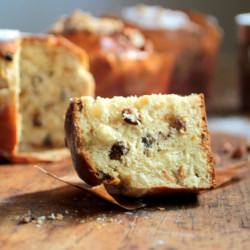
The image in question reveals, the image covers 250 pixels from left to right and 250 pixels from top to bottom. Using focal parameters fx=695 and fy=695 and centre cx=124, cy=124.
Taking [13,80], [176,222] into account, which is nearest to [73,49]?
[13,80]

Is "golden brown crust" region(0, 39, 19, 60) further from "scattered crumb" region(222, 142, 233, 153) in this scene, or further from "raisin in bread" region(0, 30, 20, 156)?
"scattered crumb" region(222, 142, 233, 153)

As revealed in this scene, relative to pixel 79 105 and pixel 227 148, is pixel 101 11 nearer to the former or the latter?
pixel 227 148

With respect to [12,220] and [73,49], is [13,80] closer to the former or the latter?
[73,49]

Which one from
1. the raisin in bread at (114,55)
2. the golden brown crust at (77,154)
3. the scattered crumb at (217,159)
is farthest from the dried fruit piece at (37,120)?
the golden brown crust at (77,154)

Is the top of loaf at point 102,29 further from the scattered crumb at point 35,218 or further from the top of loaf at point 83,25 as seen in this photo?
the scattered crumb at point 35,218

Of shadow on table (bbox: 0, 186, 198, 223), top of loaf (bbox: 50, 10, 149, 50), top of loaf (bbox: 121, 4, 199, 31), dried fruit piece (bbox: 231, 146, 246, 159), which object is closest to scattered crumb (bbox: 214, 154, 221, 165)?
dried fruit piece (bbox: 231, 146, 246, 159)

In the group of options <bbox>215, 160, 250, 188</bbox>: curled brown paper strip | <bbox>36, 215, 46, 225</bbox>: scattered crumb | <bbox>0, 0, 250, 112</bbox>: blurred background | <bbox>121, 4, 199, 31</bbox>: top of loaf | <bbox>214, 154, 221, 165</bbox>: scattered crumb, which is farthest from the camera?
<bbox>0, 0, 250, 112</bbox>: blurred background
